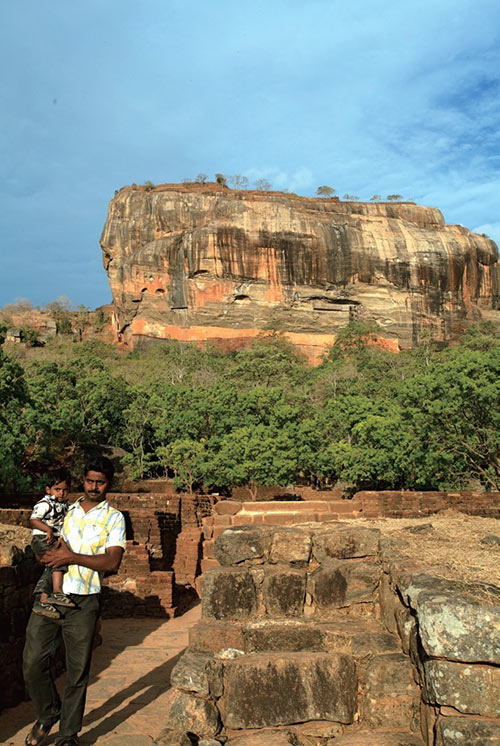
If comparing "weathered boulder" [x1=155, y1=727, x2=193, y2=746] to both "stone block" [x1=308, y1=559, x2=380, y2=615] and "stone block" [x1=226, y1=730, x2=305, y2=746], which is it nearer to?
"stone block" [x1=226, y1=730, x2=305, y2=746]

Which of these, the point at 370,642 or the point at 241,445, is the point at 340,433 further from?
the point at 370,642

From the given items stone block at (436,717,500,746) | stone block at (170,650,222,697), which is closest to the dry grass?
stone block at (436,717,500,746)

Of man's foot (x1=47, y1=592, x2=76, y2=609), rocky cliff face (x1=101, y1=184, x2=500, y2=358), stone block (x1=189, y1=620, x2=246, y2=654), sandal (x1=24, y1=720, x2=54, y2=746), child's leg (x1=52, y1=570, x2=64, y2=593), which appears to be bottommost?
sandal (x1=24, y1=720, x2=54, y2=746)

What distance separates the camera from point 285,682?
123 inches

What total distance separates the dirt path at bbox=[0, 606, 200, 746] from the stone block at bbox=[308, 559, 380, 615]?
4.66 feet

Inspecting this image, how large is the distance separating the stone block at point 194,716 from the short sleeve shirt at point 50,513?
5.57ft

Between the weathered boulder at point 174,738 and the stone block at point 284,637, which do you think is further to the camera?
the stone block at point 284,637

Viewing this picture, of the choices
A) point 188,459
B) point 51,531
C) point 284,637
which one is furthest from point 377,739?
point 188,459

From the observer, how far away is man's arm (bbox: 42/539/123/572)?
3.33 meters

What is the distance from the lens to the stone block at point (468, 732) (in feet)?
7.46

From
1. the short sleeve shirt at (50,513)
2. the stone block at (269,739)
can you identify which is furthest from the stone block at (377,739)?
the short sleeve shirt at (50,513)

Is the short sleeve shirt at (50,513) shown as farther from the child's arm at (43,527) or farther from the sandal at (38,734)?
the sandal at (38,734)

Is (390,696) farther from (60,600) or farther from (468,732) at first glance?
(60,600)

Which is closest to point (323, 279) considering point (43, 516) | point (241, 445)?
point (241, 445)
